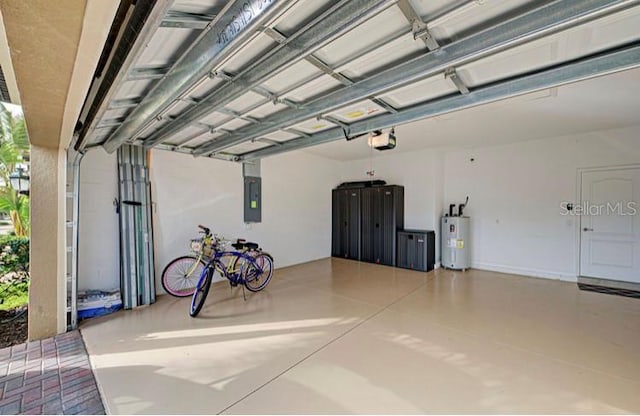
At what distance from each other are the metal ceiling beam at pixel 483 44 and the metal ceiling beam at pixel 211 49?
1126 millimetres

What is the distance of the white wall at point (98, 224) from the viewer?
3.73 m

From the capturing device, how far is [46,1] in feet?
3.01

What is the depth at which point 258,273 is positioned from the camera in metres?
4.75

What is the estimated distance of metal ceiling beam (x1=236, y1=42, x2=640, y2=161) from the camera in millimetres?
1807

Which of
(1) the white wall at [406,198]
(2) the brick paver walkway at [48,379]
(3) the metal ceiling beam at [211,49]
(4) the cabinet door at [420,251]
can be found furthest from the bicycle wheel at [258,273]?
(4) the cabinet door at [420,251]

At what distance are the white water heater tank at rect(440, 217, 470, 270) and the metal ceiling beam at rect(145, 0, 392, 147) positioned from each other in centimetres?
531

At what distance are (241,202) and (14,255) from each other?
3169mm

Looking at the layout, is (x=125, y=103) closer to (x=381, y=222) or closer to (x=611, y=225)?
(x=381, y=222)

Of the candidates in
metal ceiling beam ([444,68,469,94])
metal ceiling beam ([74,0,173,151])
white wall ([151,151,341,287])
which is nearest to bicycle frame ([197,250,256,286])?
white wall ([151,151,341,287])

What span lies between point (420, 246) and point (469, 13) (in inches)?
196

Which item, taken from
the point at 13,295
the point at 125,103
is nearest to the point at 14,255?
the point at 13,295

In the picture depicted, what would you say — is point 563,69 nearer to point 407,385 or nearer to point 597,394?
point 597,394

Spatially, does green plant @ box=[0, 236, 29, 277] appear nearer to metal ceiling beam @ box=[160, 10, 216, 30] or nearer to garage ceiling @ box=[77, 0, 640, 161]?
garage ceiling @ box=[77, 0, 640, 161]

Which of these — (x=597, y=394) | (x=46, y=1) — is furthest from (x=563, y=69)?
(x=46, y=1)
